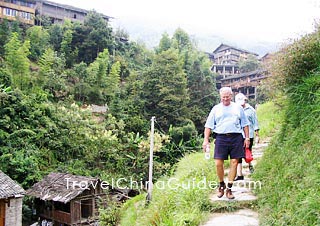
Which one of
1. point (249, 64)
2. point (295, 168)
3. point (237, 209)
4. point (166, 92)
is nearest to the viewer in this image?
point (295, 168)

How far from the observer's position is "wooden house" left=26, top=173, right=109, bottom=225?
13797mm

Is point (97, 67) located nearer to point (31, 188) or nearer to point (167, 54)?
point (167, 54)

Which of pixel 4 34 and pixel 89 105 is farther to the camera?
pixel 4 34

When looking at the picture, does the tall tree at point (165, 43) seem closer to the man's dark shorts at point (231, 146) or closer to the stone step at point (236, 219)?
the man's dark shorts at point (231, 146)

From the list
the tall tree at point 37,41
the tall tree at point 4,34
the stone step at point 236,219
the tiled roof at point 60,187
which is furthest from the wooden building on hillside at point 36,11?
the stone step at point 236,219

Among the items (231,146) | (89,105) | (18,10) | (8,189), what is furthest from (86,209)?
(18,10)

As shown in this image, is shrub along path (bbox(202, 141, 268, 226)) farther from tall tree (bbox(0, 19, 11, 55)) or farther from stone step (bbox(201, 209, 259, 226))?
tall tree (bbox(0, 19, 11, 55))

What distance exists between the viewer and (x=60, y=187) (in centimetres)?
1427

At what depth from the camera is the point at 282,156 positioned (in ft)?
14.7

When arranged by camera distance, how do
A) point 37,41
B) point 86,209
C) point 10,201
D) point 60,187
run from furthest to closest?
1. point 37,41
2. point 86,209
3. point 60,187
4. point 10,201

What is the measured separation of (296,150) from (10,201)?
37.7 feet

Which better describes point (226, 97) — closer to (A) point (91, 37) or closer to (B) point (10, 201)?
(B) point (10, 201)

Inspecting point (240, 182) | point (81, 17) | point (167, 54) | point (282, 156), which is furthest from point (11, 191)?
point (81, 17)

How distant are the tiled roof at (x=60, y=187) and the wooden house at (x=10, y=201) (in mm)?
1327
